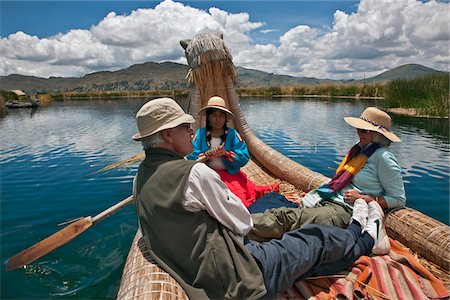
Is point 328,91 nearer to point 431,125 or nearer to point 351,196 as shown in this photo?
point 431,125

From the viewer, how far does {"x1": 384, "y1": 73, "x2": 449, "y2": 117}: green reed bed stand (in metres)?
13.9

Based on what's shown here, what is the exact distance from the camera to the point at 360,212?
7.58 ft

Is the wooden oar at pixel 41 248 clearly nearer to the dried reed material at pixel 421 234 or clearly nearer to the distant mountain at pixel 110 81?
the dried reed material at pixel 421 234

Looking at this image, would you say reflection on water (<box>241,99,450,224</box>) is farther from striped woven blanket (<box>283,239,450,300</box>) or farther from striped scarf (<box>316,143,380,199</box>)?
striped woven blanket (<box>283,239,450,300</box>)

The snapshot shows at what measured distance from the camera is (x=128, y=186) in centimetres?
588

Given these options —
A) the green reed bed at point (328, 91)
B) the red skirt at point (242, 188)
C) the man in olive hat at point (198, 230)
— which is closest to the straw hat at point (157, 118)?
the man in olive hat at point (198, 230)

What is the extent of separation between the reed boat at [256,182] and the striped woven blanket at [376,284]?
→ 2 centimetres

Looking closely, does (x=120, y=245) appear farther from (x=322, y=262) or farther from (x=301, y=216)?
(x=322, y=262)

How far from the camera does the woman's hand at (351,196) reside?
97.8 inches

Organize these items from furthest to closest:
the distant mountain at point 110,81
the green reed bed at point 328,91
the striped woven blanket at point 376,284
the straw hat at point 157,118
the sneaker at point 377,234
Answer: the distant mountain at point 110,81
the green reed bed at point 328,91
the sneaker at point 377,234
the striped woven blanket at point 376,284
the straw hat at point 157,118

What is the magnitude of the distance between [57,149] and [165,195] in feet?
30.7

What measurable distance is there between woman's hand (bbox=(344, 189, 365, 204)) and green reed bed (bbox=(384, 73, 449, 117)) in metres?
14.3

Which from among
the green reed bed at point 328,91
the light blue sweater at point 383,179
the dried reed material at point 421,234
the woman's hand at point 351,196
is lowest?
the dried reed material at point 421,234

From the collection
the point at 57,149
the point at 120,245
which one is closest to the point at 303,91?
the point at 57,149
